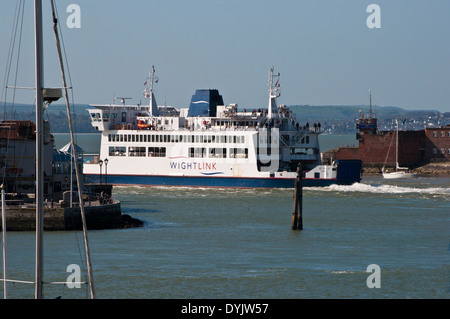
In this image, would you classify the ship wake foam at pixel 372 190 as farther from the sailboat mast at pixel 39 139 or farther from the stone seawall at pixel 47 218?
the sailboat mast at pixel 39 139

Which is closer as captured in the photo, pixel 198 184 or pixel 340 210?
pixel 340 210

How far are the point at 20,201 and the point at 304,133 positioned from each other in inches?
1127

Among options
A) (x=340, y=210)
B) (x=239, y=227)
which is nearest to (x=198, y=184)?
(x=340, y=210)

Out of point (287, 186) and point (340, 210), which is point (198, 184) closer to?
point (287, 186)

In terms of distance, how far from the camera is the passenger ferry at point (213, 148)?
183 feet

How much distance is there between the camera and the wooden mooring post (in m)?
32.4

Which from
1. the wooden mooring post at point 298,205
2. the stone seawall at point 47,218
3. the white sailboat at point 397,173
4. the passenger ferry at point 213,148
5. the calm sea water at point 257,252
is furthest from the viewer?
the white sailboat at point 397,173

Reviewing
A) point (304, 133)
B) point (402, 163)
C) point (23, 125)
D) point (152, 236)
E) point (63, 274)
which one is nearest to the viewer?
point (63, 274)

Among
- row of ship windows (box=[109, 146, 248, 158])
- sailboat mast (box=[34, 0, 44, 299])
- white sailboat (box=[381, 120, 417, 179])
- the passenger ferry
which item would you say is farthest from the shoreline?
sailboat mast (box=[34, 0, 44, 299])

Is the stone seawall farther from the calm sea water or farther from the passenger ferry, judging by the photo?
the passenger ferry

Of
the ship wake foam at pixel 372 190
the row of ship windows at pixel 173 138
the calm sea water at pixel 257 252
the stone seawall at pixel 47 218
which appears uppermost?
the row of ship windows at pixel 173 138

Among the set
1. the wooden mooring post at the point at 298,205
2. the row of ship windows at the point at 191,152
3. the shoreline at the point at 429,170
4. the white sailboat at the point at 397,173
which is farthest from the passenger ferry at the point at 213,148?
the shoreline at the point at 429,170

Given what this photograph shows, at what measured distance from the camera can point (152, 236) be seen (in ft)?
103
